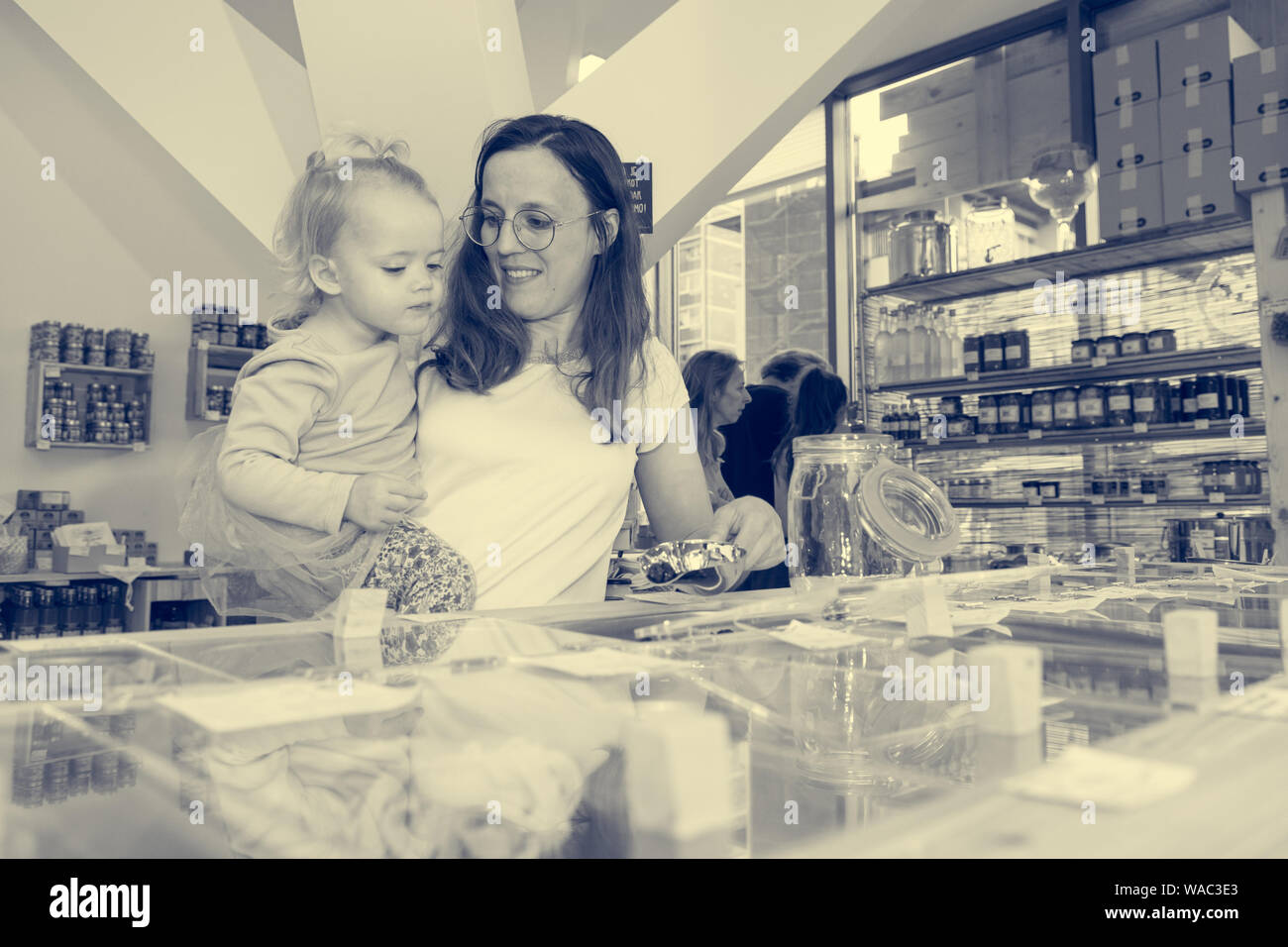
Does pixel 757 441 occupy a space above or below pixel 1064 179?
below

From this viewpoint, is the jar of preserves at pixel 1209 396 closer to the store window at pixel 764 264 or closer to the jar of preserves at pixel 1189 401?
the jar of preserves at pixel 1189 401

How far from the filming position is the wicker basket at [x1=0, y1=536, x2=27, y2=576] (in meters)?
3.91

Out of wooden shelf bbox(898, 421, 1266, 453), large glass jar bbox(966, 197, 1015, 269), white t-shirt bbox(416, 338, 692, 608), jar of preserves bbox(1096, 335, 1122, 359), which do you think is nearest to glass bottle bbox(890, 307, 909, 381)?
wooden shelf bbox(898, 421, 1266, 453)

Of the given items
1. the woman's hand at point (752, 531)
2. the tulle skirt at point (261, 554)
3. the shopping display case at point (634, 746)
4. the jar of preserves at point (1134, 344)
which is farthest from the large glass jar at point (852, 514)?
the jar of preserves at point (1134, 344)

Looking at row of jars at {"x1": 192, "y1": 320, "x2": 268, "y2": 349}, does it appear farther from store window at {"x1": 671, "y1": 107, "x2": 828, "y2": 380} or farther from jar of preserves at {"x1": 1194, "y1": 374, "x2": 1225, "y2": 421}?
jar of preserves at {"x1": 1194, "y1": 374, "x2": 1225, "y2": 421}

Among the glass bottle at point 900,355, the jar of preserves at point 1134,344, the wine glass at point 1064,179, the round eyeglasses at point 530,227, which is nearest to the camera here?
the round eyeglasses at point 530,227

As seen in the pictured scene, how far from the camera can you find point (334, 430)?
3.98 feet

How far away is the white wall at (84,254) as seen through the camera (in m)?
4.46

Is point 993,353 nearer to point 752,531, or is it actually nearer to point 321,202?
point 752,531

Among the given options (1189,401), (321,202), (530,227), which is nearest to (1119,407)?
(1189,401)

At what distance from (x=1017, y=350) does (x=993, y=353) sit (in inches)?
3.9

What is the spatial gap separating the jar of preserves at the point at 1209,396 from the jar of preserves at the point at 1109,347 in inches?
12.8
